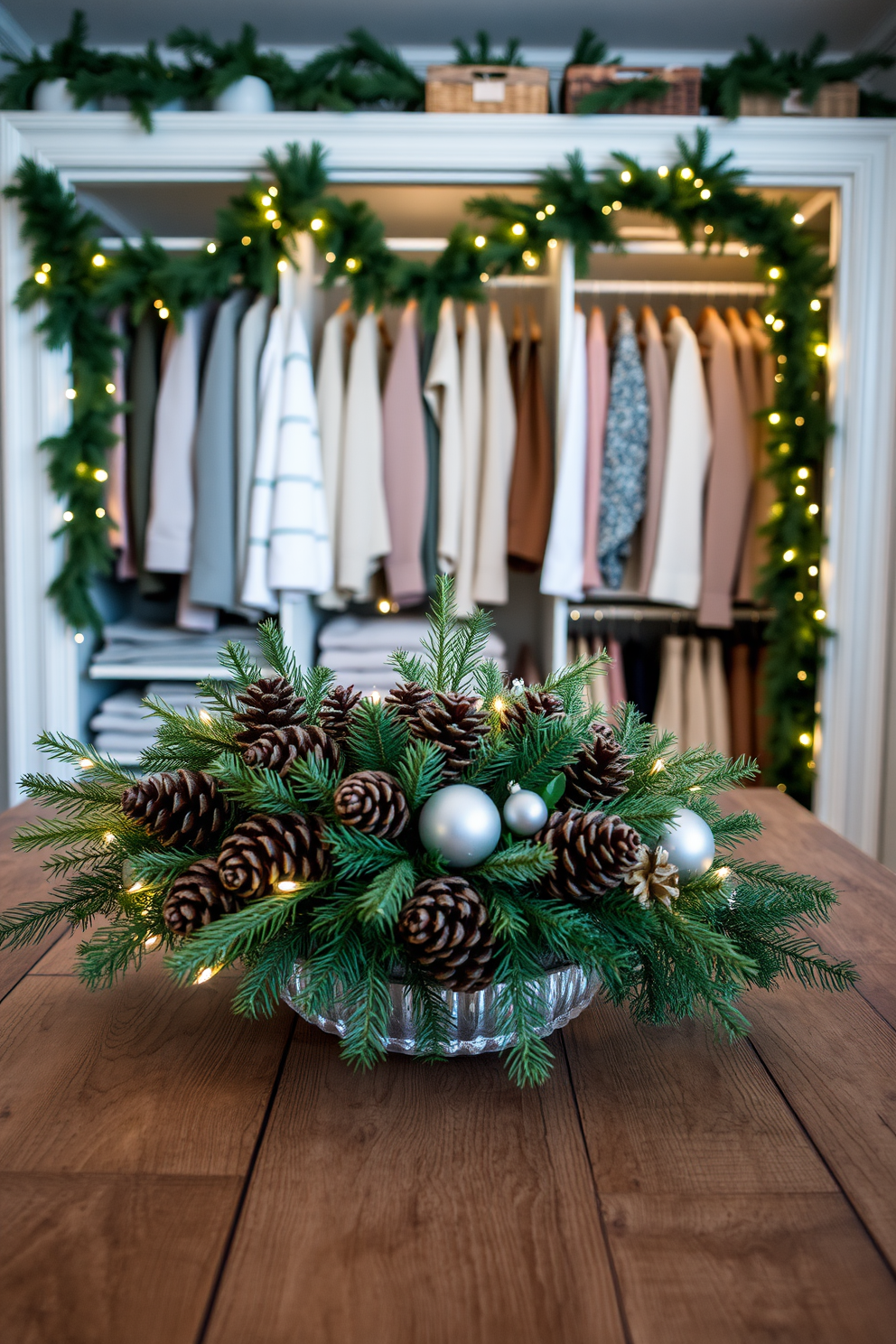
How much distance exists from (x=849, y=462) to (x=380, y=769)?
228cm

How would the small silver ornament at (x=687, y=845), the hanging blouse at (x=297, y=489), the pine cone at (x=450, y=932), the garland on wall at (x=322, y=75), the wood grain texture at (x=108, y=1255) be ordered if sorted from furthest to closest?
the hanging blouse at (x=297, y=489) < the garland on wall at (x=322, y=75) < the small silver ornament at (x=687, y=845) < the pine cone at (x=450, y=932) < the wood grain texture at (x=108, y=1255)

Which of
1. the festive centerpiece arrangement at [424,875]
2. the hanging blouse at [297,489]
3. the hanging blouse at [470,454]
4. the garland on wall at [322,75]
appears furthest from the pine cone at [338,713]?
the garland on wall at [322,75]

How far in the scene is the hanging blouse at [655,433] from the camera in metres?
2.66

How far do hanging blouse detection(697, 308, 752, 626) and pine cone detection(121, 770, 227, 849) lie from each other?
221 centimetres

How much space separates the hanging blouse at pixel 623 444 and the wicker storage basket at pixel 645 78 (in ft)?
1.68

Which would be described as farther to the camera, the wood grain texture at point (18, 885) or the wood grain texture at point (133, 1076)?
the wood grain texture at point (18, 885)

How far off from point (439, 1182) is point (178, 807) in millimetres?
281

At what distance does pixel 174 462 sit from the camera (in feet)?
8.39

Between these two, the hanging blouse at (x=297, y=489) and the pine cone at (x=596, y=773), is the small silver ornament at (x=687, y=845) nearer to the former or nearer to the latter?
the pine cone at (x=596, y=773)

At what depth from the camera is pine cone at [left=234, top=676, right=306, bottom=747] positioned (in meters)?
0.64

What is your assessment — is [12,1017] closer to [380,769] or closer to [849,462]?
[380,769]

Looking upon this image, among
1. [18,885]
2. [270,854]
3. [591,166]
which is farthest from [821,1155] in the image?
[591,166]

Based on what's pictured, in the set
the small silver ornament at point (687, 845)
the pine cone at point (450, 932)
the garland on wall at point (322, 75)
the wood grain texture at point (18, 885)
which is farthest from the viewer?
the garland on wall at point (322, 75)

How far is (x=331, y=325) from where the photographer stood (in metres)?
2.63
